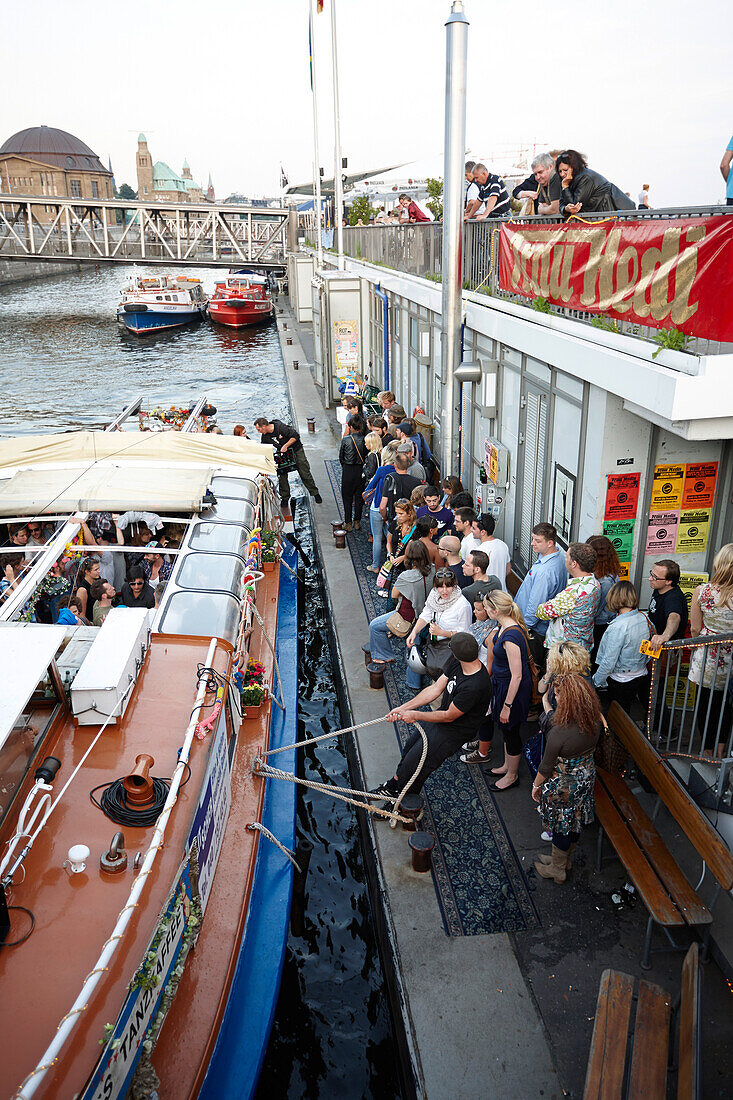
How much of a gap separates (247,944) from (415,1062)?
4.80ft

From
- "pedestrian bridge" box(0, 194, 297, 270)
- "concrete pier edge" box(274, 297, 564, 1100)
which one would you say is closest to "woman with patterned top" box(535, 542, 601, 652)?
"concrete pier edge" box(274, 297, 564, 1100)

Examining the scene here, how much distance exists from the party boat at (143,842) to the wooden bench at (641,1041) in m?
2.01

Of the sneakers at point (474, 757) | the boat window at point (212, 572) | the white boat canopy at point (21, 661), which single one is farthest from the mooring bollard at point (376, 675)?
the white boat canopy at point (21, 661)

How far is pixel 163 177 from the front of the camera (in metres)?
193

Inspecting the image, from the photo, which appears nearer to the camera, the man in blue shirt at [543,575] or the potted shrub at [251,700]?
the man in blue shirt at [543,575]

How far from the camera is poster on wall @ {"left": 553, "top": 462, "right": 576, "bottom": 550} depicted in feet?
25.6

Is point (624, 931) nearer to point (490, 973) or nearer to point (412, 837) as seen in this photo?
point (490, 973)

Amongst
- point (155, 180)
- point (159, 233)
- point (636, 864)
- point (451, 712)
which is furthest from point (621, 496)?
point (155, 180)

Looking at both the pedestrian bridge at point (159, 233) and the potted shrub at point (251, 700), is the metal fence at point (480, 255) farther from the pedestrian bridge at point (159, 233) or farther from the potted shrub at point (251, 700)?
the pedestrian bridge at point (159, 233)

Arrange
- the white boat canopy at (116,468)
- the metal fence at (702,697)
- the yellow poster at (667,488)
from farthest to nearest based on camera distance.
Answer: the white boat canopy at (116,468), the yellow poster at (667,488), the metal fence at (702,697)

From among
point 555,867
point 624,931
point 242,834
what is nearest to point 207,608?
point 242,834

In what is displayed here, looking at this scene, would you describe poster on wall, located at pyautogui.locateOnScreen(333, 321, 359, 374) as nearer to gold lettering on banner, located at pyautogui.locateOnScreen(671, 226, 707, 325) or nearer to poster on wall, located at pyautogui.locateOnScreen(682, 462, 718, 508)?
poster on wall, located at pyautogui.locateOnScreen(682, 462, 718, 508)

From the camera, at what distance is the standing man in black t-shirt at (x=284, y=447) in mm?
14172

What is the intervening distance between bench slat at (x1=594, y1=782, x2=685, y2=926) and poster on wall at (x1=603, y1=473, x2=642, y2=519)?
2437mm
